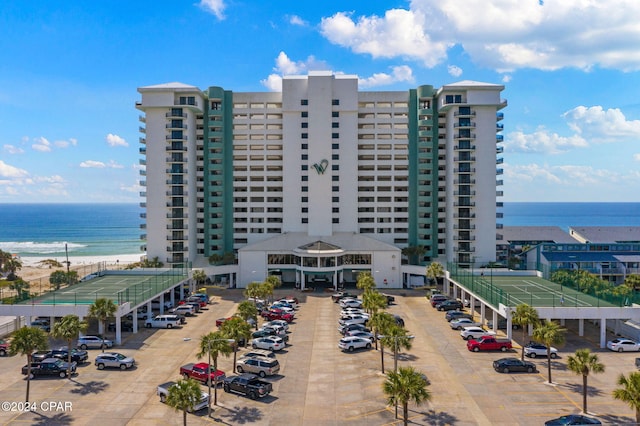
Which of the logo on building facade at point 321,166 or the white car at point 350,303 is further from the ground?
the logo on building facade at point 321,166

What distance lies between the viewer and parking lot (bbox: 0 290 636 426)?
3148 centimetres

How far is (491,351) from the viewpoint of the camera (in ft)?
151

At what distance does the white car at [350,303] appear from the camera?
6560 cm

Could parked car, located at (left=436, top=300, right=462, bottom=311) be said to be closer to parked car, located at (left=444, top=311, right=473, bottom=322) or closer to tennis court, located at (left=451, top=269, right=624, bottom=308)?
tennis court, located at (left=451, top=269, right=624, bottom=308)

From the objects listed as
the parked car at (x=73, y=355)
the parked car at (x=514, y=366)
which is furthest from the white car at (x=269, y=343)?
the parked car at (x=514, y=366)

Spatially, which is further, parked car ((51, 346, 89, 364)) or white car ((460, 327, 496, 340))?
white car ((460, 327, 496, 340))

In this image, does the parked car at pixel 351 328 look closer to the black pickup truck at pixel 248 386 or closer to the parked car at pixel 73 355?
the black pickup truck at pixel 248 386

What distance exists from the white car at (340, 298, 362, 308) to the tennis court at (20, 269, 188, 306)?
24.6 meters

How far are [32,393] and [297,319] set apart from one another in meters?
31.6

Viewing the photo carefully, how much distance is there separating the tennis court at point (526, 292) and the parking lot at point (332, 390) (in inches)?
160

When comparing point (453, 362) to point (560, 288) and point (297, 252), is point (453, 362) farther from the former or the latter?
point (297, 252)

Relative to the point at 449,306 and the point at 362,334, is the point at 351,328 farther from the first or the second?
the point at 449,306

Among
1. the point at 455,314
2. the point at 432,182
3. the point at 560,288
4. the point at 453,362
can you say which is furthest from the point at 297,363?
the point at 432,182

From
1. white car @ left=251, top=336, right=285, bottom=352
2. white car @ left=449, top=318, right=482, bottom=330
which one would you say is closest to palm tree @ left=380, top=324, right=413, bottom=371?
white car @ left=251, top=336, right=285, bottom=352
